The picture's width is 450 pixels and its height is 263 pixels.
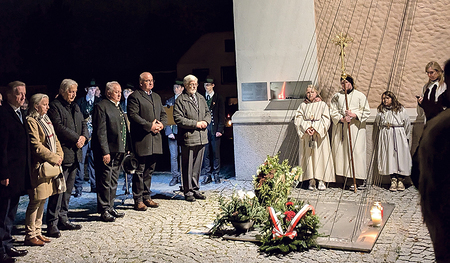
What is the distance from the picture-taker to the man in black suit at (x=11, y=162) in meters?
5.45

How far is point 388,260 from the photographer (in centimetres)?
518

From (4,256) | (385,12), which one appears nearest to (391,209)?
(385,12)

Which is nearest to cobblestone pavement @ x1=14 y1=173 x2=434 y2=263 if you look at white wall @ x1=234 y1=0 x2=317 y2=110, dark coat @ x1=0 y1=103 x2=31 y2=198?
dark coat @ x1=0 y1=103 x2=31 y2=198

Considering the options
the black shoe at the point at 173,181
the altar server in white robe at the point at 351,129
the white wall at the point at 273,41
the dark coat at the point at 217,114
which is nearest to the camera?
the altar server in white robe at the point at 351,129

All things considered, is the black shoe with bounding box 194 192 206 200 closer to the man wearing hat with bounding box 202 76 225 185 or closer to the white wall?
the man wearing hat with bounding box 202 76 225 185

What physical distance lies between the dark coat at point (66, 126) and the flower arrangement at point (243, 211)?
2206 millimetres

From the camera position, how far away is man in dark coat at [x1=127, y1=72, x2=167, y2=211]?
7840mm

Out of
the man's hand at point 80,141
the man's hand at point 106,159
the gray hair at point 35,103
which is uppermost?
the gray hair at point 35,103

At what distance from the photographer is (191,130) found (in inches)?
324

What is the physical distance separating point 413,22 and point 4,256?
24.6 feet

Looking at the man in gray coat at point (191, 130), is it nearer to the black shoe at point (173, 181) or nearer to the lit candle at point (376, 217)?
the black shoe at point (173, 181)

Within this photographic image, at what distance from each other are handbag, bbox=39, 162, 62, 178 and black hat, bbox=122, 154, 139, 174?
176 centimetres

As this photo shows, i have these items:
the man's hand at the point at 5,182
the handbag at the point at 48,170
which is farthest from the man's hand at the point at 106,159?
the man's hand at the point at 5,182

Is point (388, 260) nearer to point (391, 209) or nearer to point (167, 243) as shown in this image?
point (391, 209)
